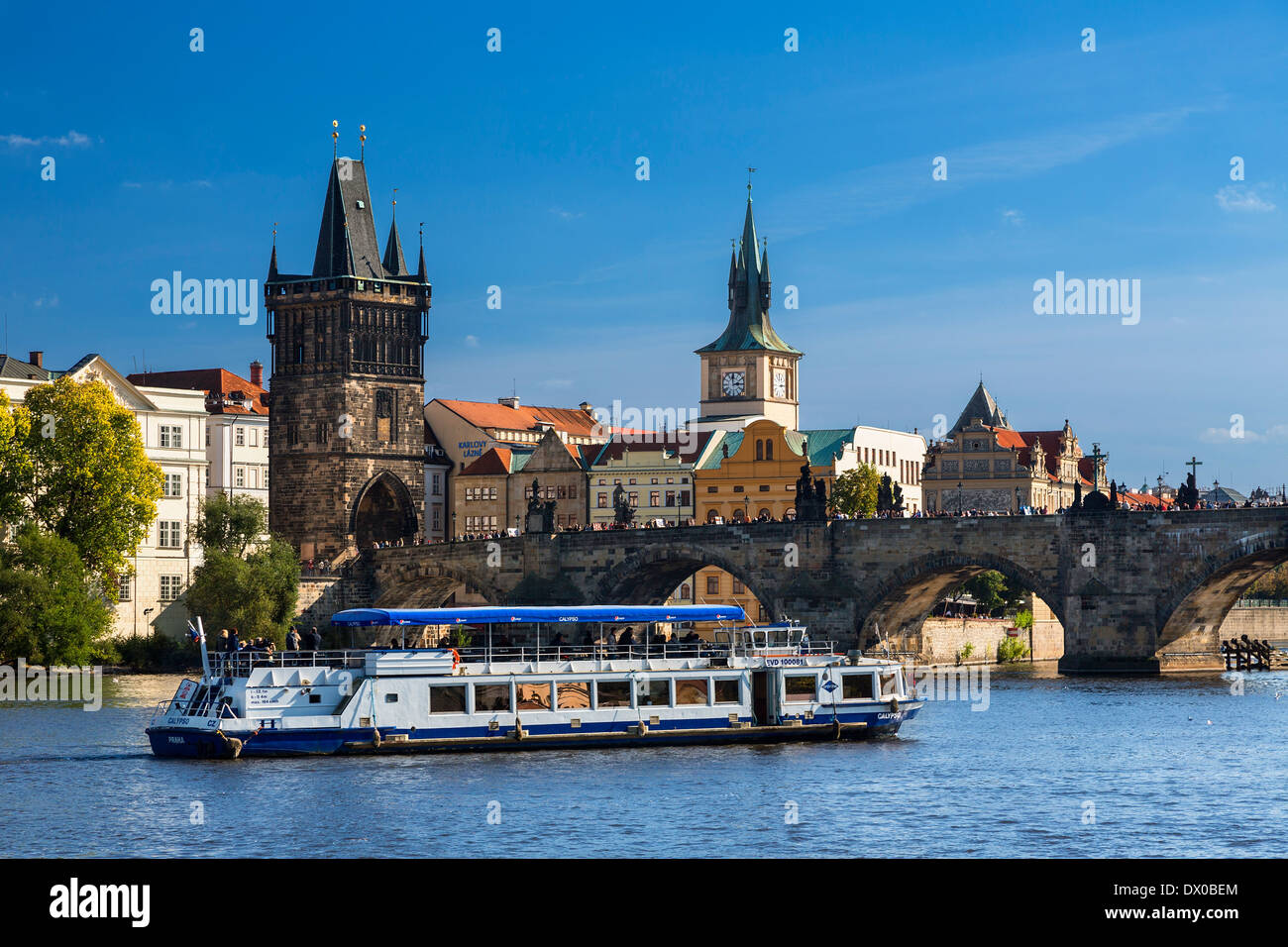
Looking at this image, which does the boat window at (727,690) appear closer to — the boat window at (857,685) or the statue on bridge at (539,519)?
the boat window at (857,685)

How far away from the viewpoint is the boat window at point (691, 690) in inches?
1957

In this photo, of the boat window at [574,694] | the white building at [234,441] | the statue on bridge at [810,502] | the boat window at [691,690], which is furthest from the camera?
the white building at [234,441]

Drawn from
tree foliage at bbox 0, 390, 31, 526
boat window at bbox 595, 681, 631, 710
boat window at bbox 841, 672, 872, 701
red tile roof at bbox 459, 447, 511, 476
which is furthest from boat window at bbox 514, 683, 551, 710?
red tile roof at bbox 459, 447, 511, 476

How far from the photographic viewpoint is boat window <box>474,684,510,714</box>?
158 feet

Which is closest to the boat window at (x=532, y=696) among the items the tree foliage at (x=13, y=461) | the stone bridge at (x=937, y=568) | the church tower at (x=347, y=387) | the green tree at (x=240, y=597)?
the stone bridge at (x=937, y=568)

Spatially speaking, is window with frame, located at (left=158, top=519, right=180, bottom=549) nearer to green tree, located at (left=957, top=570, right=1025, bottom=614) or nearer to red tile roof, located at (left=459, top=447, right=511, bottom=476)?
red tile roof, located at (left=459, top=447, right=511, bottom=476)

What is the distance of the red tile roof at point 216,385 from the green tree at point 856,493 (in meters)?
36.5

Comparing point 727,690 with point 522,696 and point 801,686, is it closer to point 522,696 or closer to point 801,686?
point 801,686
